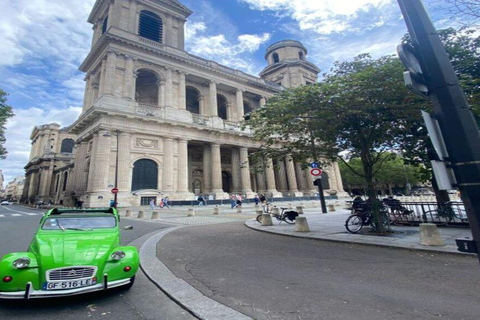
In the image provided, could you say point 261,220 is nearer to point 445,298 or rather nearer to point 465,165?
point 445,298

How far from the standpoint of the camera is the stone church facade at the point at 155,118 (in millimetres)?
24766

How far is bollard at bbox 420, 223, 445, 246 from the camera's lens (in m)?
6.53

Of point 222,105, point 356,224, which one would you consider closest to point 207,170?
point 222,105

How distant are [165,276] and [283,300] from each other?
245 cm

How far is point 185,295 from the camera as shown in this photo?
393cm

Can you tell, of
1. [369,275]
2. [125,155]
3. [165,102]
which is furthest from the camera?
[165,102]

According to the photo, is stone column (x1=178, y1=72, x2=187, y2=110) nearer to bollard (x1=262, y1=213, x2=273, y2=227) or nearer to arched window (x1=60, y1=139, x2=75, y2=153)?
bollard (x1=262, y1=213, x2=273, y2=227)

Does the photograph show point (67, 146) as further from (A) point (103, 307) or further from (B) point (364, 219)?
(A) point (103, 307)

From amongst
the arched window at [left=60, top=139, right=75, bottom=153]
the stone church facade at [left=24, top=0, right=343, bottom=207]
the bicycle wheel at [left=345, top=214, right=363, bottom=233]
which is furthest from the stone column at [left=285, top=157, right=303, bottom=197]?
the arched window at [left=60, top=139, right=75, bottom=153]

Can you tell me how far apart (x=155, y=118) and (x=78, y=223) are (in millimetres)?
23741

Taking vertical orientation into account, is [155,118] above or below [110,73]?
below

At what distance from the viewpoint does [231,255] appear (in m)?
6.56

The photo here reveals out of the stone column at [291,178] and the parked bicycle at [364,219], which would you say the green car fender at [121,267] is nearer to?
the parked bicycle at [364,219]

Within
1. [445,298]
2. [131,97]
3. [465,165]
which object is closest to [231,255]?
[445,298]
